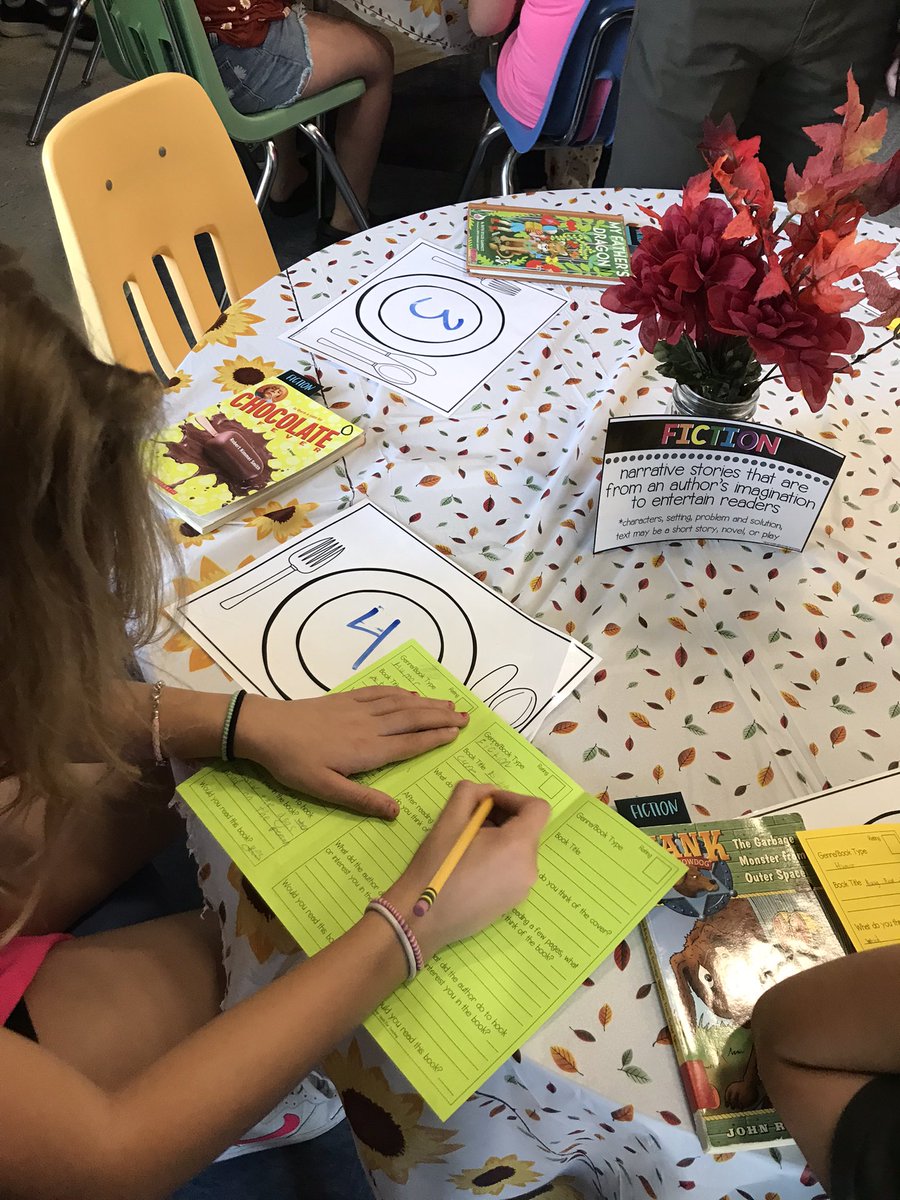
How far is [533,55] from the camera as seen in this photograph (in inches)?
70.0

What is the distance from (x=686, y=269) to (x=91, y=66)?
121 inches

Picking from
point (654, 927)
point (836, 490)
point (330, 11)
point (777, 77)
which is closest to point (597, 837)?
point (654, 927)

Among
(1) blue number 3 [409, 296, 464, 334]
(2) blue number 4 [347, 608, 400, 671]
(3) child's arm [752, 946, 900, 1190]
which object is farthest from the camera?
(1) blue number 3 [409, 296, 464, 334]

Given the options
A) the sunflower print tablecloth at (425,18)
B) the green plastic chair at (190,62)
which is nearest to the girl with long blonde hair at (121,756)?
the green plastic chair at (190,62)

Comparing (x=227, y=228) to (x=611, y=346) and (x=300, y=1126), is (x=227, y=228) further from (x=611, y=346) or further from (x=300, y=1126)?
(x=300, y=1126)

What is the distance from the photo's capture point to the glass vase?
32.1 inches

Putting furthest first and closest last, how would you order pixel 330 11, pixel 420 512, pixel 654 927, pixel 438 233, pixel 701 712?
pixel 330 11
pixel 438 233
pixel 420 512
pixel 701 712
pixel 654 927

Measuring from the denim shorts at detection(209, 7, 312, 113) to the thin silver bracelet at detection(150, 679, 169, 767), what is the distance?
1.67 meters

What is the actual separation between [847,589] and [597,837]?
0.37 meters

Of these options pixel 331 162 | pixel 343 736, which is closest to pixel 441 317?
pixel 343 736

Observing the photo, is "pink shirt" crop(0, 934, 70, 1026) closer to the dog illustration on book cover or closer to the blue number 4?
the blue number 4

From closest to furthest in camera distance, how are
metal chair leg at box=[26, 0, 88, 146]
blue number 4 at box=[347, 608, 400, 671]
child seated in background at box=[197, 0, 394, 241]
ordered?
blue number 4 at box=[347, 608, 400, 671]
child seated in background at box=[197, 0, 394, 241]
metal chair leg at box=[26, 0, 88, 146]

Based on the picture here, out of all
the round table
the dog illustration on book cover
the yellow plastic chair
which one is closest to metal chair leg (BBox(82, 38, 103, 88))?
the yellow plastic chair

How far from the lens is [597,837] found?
614 mm
